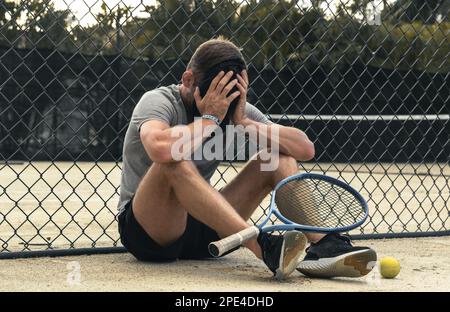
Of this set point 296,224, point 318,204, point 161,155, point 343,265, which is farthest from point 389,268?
point 161,155

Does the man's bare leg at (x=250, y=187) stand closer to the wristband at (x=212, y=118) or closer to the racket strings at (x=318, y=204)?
the racket strings at (x=318, y=204)

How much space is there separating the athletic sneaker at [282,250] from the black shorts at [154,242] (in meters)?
0.52

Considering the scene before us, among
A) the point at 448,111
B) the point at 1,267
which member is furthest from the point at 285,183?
the point at 448,111

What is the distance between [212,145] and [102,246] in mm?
1156

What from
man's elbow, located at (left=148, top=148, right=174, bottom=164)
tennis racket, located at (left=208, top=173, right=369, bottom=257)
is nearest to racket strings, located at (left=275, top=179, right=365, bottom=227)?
tennis racket, located at (left=208, top=173, right=369, bottom=257)

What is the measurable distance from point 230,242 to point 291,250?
0.30m

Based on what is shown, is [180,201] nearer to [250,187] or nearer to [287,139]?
[250,187]

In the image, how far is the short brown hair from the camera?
11.9 feet

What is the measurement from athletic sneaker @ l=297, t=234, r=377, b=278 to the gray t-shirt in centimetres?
63
